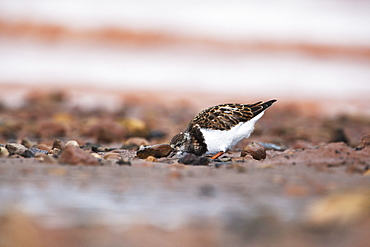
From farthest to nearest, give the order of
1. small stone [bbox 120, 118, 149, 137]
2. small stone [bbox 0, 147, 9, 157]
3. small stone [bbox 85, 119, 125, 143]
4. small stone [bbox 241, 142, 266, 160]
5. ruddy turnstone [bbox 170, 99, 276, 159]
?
small stone [bbox 120, 118, 149, 137] < small stone [bbox 85, 119, 125, 143] < ruddy turnstone [bbox 170, 99, 276, 159] < small stone [bbox 241, 142, 266, 160] < small stone [bbox 0, 147, 9, 157]

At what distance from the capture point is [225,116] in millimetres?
6266

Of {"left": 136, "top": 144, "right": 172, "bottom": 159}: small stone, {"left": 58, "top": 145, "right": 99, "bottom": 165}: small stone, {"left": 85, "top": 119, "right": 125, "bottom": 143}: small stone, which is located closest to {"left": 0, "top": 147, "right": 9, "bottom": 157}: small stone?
{"left": 58, "top": 145, "right": 99, "bottom": 165}: small stone

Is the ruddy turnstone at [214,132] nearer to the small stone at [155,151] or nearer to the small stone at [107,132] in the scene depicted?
the small stone at [155,151]

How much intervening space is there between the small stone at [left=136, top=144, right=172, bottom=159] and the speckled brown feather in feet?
1.53

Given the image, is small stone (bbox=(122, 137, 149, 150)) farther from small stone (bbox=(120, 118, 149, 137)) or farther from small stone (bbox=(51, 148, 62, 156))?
small stone (bbox=(120, 118, 149, 137))

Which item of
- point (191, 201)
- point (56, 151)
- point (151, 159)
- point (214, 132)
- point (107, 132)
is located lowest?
point (191, 201)

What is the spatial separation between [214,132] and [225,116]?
30cm

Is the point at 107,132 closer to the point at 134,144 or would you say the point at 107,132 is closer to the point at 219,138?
the point at 134,144

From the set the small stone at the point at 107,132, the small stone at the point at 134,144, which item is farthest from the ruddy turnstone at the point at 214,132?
the small stone at the point at 107,132

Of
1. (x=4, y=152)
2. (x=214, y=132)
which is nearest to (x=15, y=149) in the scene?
(x=4, y=152)

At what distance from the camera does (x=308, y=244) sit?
243 cm

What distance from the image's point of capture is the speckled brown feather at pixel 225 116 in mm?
6148

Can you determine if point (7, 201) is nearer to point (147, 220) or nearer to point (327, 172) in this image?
point (147, 220)

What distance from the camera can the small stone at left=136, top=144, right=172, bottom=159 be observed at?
5785mm
